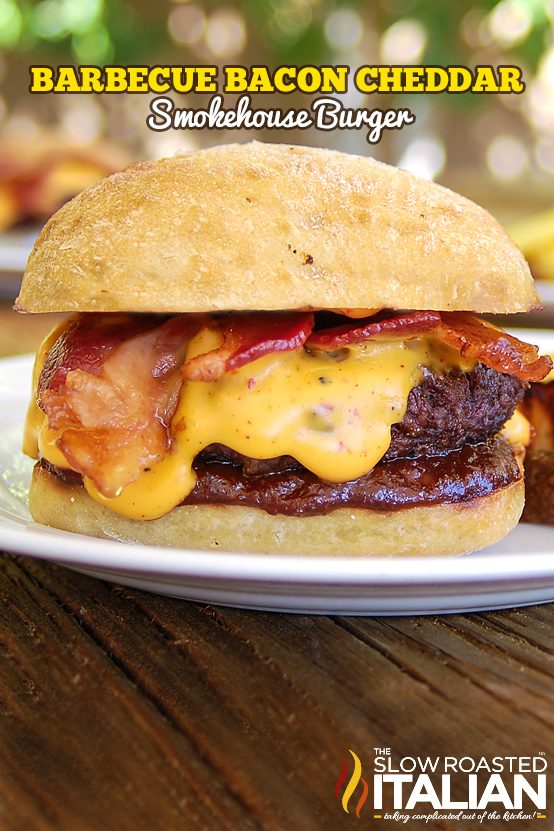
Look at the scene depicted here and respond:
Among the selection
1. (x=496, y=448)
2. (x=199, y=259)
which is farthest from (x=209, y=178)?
(x=496, y=448)

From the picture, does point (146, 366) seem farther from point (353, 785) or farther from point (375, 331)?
point (353, 785)

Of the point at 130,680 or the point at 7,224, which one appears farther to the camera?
the point at 7,224

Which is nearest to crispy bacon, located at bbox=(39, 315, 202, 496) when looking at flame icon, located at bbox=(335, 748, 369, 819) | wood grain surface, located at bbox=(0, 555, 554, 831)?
wood grain surface, located at bbox=(0, 555, 554, 831)

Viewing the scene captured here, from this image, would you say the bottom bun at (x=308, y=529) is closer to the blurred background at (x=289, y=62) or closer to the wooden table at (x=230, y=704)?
the wooden table at (x=230, y=704)

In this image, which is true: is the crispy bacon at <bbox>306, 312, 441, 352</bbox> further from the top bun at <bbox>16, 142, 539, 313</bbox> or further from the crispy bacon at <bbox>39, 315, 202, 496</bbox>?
the crispy bacon at <bbox>39, 315, 202, 496</bbox>

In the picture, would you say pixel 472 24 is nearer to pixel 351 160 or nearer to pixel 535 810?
pixel 351 160

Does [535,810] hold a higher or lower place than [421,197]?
lower

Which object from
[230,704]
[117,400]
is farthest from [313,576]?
[117,400]
